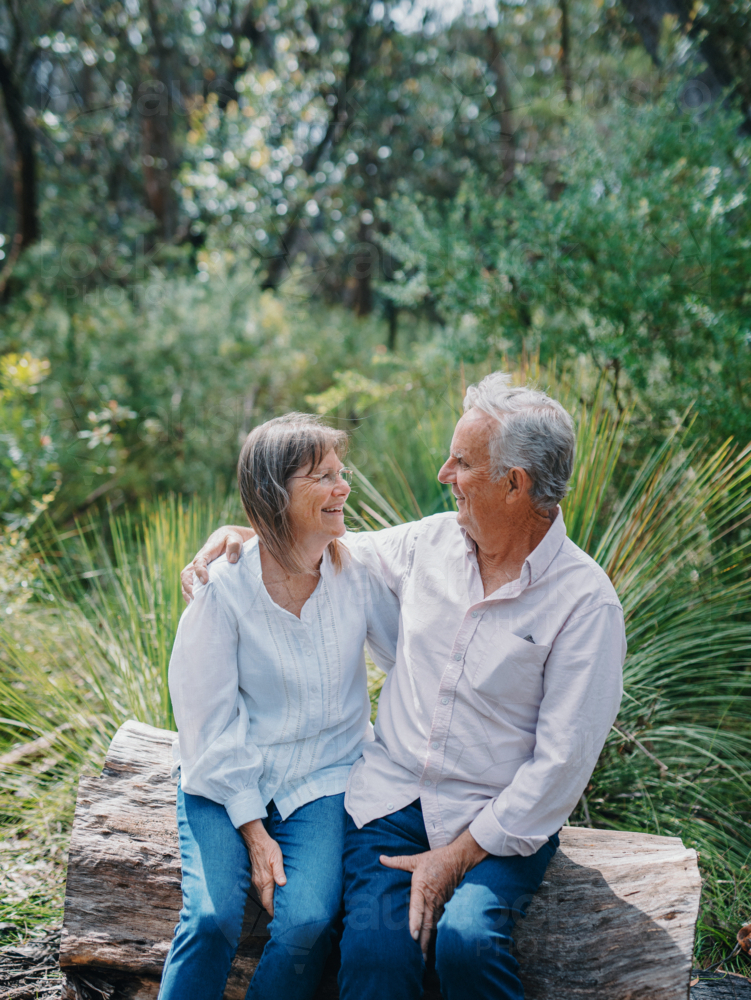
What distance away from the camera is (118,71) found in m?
8.60

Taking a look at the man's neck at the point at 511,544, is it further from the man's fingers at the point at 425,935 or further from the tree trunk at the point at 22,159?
the tree trunk at the point at 22,159

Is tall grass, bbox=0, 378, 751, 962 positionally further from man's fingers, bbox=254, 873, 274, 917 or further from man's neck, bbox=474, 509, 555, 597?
man's fingers, bbox=254, 873, 274, 917

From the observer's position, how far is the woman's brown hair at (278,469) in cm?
168

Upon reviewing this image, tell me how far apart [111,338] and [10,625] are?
11.4 feet

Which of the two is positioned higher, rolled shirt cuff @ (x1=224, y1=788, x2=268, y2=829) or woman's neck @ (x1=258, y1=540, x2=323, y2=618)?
woman's neck @ (x1=258, y1=540, x2=323, y2=618)

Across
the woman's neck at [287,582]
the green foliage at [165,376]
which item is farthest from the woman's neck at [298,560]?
the green foliage at [165,376]

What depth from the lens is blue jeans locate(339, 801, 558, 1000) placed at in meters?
1.38

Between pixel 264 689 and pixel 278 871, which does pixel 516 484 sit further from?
pixel 278 871

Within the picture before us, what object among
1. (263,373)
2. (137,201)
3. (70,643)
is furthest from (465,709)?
(137,201)

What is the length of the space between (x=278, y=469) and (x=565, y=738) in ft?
2.89

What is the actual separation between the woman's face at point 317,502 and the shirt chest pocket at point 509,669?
1.49 ft

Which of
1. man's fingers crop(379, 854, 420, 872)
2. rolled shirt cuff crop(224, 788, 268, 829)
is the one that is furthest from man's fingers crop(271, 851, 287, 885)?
man's fingers crop(379, 854, 420, 872)

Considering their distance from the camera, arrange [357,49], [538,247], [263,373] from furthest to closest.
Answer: [357,49] < [263,373] < [538,247]

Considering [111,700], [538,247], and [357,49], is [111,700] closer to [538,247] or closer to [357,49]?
[538,247]
